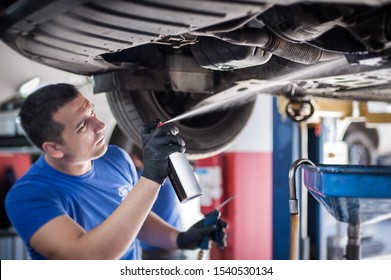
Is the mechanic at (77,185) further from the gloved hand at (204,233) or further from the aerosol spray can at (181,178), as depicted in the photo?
the gloved hand at (204,233)

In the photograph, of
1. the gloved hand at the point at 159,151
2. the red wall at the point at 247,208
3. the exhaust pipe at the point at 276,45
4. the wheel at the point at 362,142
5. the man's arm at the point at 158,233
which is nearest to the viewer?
the exhaust pipe at the point at 276,45

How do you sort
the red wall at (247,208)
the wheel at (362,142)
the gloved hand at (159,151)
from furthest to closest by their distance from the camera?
the wheel at (362,142), the red wall at (247,208), the gloved hand at (159,151)

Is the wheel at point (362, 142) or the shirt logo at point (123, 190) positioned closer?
the shirt logo at point (123, 190)

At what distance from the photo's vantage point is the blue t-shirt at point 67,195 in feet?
3.51

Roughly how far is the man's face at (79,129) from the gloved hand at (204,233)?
371 mm

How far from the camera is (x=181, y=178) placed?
1012 millimetres

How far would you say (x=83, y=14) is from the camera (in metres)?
0.74

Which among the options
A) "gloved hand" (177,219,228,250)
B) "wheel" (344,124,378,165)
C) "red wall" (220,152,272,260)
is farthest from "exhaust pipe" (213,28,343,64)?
"wheel" (344,124,378,165)

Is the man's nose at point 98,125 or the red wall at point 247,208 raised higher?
the man's nose at point 98,125

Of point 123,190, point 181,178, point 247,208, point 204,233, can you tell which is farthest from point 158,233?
point 247,208

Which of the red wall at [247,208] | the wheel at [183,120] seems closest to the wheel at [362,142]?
the red wall at [247,208]

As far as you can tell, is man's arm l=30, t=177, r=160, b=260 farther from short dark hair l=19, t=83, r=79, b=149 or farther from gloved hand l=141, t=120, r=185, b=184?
short dark hair l=19, t=83, r=79, b=149

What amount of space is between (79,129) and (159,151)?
0.19 metres

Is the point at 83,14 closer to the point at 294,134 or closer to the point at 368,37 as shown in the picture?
the point at 368,37
